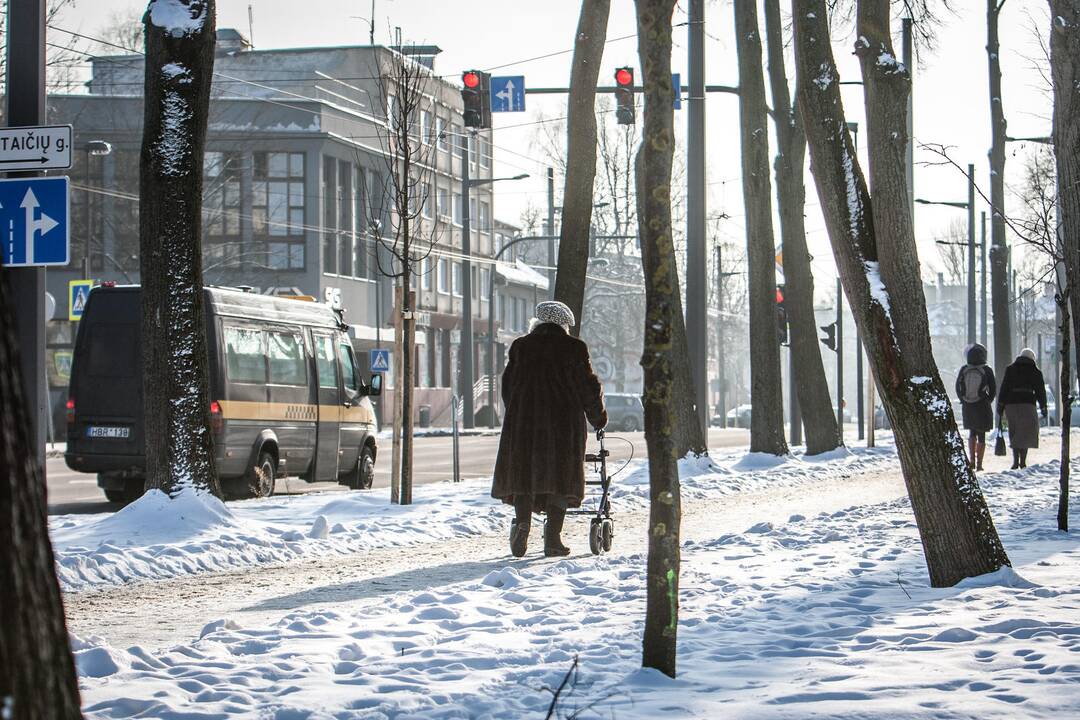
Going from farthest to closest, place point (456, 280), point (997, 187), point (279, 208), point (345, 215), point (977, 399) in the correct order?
point (456, 280) → point (345, 215) → point (279, 208) → point (997, 187) → point (977, 399)

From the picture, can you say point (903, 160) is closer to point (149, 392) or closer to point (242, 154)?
point (149, 392)

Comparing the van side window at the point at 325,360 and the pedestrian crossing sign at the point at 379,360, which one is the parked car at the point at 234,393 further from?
the pedestrian crossing sign at the point at 379,360

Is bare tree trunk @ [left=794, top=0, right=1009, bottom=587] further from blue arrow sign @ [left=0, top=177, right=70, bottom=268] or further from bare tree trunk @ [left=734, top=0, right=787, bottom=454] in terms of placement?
bare tree trunk @ [left=734, top=0, right=787, bottom=454]

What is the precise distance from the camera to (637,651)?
20.3 ft

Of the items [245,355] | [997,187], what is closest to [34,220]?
[245,355]

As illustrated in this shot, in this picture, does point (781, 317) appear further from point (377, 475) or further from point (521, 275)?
point (521, 275)

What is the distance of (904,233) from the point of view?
331 inches

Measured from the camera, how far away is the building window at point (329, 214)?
173 ft

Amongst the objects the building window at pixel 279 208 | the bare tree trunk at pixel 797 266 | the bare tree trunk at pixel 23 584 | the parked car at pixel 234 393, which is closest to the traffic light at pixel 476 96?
the parked car at pixel 234 393

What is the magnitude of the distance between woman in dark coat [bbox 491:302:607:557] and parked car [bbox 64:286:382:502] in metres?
6.78

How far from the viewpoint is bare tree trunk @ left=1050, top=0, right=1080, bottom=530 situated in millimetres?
11141

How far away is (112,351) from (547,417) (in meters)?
8.42

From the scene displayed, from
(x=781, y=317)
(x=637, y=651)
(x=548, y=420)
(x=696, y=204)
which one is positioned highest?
(x=696, y=204)

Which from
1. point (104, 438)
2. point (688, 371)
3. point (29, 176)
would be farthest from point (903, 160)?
point (688, 371)
